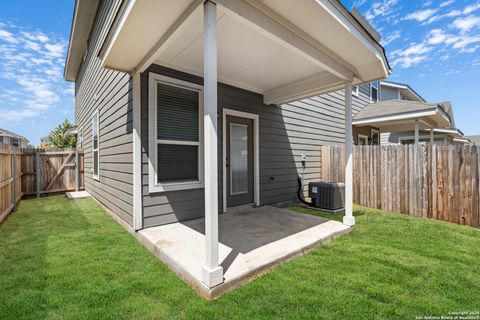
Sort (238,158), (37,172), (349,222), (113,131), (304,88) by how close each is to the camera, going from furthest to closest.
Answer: (37,172) → (238,158) → (304,88) → (113,131) → (349,222)

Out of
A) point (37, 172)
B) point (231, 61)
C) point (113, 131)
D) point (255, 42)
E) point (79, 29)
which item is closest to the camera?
point (255, 42)

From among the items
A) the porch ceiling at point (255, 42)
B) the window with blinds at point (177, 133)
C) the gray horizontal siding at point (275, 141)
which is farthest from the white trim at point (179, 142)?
the porch ceiling at point (255, 42)

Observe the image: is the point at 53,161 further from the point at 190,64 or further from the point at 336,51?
the point at 336,51

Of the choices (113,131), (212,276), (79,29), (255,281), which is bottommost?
(255,281)

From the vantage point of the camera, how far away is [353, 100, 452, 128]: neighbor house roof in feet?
22.9

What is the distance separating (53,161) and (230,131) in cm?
671

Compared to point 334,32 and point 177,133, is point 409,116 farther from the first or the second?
point 177,133

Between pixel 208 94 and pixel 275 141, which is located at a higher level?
pixel 208 94

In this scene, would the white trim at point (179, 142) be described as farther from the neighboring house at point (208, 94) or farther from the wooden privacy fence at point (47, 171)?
the wooden privacy fence at point (47, 171)

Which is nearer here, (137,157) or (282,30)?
(282,30)

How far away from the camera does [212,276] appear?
2057 mm

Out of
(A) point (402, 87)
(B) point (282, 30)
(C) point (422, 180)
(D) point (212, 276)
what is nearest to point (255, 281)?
(D) point (212, 276)

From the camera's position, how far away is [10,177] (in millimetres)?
5008

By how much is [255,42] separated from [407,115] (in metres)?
6.65
